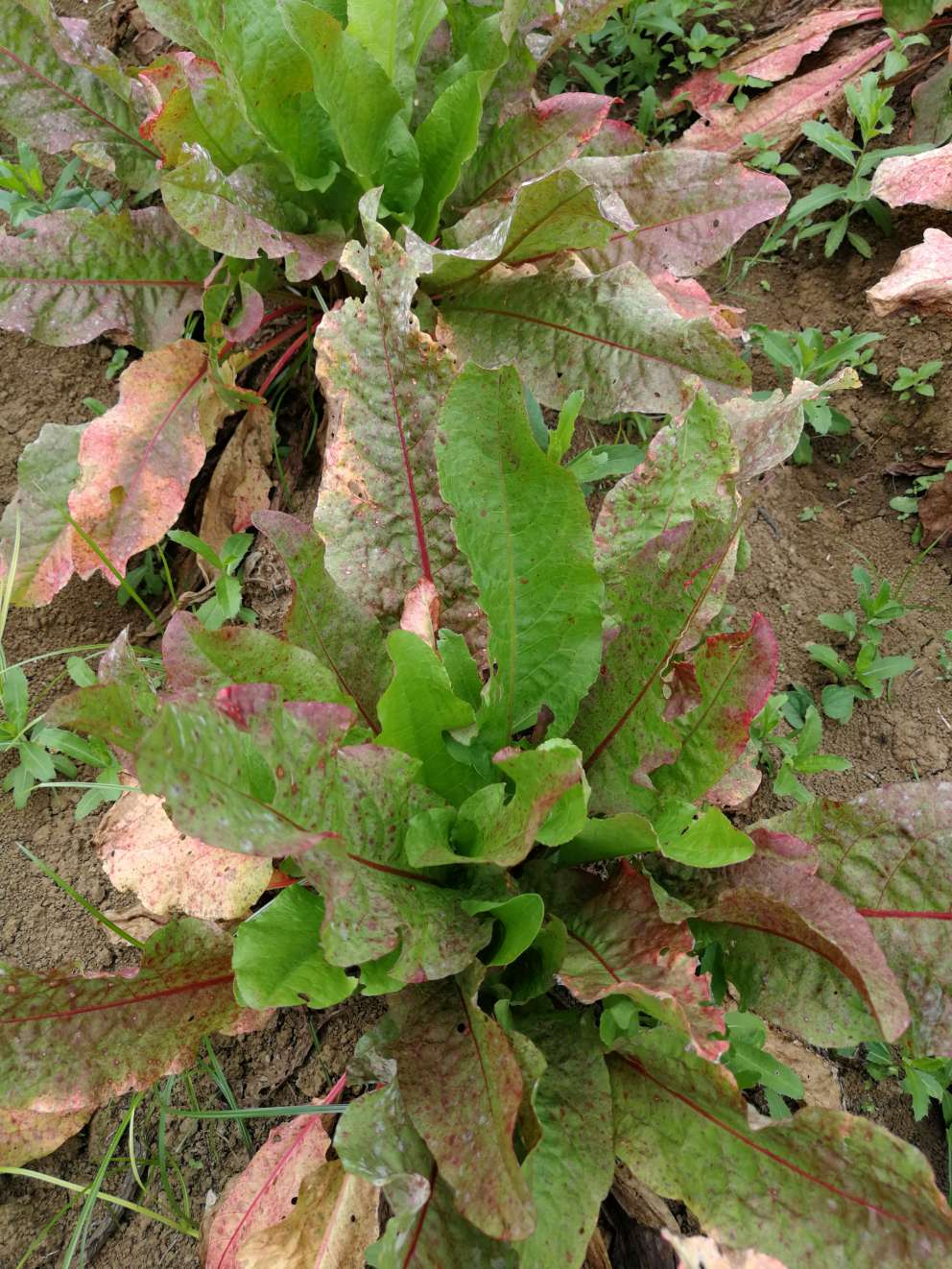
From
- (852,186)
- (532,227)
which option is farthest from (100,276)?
(852,186)

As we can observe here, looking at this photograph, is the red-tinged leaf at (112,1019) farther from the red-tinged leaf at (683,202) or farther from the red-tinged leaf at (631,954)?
the red-tinged leaf at (683,202)

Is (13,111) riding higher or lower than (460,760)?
higher

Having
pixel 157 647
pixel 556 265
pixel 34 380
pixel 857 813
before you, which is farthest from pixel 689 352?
pixel 34 380

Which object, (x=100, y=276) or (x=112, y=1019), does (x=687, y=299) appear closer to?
(x=100, y=276)

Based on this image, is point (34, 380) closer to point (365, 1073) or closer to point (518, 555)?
point (518, 555)

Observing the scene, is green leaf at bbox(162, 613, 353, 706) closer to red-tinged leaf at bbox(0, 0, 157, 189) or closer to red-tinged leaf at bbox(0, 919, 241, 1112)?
red-tinged leaf at bbox(0, 919, 241, 1112)
